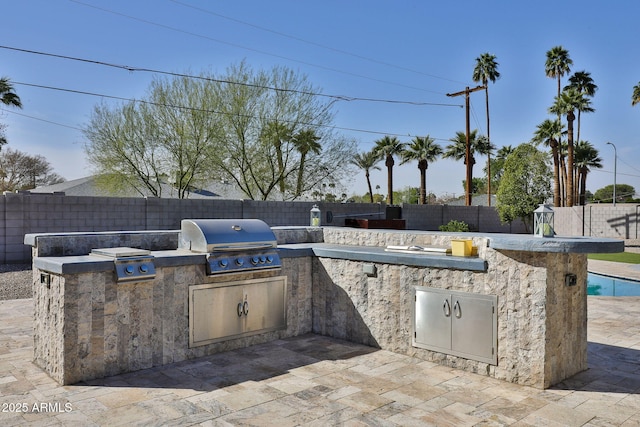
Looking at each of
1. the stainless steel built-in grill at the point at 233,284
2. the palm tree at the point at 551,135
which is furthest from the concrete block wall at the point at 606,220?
the stainless steel built-in grill at the point at 233,284

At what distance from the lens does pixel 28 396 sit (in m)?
3.67

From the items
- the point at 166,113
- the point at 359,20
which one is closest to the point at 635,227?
the point at 359,20

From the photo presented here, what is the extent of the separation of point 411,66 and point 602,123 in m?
17.1

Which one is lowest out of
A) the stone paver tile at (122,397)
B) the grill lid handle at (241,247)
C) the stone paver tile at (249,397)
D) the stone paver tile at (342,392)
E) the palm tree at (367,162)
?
the stone paver tile at (342,392)

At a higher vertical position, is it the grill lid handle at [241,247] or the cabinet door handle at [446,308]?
the grill lid handle at [241,247]

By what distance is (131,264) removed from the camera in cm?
414

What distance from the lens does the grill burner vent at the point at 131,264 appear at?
13.3ft

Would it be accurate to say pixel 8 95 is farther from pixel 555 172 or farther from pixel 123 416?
A: pixel 555 172

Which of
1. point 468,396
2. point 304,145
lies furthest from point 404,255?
point 304,145

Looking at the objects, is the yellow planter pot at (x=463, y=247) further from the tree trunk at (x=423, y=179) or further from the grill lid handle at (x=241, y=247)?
the tree trunk at (x=423, y=179)

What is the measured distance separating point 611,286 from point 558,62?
952 inches

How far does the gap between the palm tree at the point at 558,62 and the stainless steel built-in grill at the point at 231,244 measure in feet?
102

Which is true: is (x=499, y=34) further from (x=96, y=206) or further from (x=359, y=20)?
(x=96, y=206)

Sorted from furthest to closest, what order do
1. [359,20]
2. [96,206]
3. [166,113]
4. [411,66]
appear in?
[411,66], [166,113], [359,20], [96,206]
